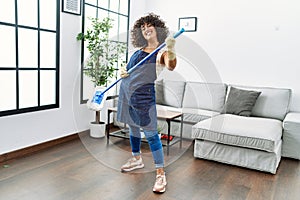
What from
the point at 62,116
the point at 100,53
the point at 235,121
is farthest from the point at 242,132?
the point at 62,116

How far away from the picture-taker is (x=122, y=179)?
2.21 m

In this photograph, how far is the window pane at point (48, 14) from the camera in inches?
110

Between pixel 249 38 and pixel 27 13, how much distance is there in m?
2.68

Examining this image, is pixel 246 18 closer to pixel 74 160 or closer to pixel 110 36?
pixel 110 36

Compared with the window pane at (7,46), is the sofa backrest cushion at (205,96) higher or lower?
lower

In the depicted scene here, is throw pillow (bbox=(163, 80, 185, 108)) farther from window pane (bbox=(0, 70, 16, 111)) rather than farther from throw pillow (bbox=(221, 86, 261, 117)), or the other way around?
window pane (bbox=(0, 70, 16, 111))

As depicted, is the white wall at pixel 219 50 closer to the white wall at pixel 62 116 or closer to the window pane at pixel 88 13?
the white wall at pixel 62 116

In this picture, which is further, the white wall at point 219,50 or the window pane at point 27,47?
the white wall at point 219,50

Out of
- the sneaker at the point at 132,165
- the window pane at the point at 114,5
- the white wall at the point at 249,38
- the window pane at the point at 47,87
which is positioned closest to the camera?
the sneaker at the point at 132,165

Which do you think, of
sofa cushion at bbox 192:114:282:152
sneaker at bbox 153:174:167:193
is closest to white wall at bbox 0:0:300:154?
sofa cushion at bbox 192:114:282:152

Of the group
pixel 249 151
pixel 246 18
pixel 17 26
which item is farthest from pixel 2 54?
pixel 246 18

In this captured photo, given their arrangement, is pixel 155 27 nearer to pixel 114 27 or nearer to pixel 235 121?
pixel 235 121

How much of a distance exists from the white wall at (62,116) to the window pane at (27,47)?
304 millimetres

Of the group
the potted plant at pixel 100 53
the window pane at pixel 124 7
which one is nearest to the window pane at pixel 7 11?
the potted plant at pixel 100 53
